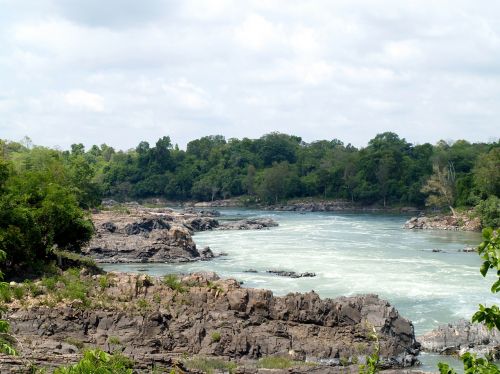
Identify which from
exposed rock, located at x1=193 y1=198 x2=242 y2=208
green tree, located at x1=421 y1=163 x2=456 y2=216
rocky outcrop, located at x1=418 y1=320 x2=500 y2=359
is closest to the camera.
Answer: rocky outcrop, located at x1=418 y1=320 x2=500 y2=359

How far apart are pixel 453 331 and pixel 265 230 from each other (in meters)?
49.1

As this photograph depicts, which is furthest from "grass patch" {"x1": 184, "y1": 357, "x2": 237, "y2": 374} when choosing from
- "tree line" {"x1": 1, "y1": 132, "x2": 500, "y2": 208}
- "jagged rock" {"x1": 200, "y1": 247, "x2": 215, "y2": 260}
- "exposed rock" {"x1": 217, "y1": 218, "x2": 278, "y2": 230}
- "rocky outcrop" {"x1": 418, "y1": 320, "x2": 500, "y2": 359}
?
"tree line" {"x1": 1, "y1": 132, "x2": 500, "y2": 208}

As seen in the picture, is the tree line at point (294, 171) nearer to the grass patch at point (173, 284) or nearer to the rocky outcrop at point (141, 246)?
the rocky outcrop at point (141, 246)

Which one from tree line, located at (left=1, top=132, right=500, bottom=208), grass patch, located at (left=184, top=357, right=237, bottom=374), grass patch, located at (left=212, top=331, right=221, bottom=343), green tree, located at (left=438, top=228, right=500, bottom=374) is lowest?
grass patch, located at (left=184, top=357, right=237, bottom=374)

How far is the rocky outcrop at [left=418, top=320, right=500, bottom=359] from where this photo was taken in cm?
2544

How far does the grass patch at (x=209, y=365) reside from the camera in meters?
21.2

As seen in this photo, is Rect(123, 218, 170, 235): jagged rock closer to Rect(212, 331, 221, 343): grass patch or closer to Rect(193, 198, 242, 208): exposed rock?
Rect(212, 331, 221, 343): grass patch

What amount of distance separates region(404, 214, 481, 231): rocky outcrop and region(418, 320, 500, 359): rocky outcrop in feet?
162

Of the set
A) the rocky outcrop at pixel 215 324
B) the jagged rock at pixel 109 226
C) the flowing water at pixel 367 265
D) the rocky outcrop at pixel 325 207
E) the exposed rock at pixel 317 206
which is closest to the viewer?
the rocky outcrop at pixel 215 324

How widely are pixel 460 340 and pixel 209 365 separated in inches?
421

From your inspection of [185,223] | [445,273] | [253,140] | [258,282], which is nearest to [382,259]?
[445,273]

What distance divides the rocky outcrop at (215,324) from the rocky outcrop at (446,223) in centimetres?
5048

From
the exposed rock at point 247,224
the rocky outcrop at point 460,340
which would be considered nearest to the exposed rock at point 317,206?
the exposed rock at point 247,224

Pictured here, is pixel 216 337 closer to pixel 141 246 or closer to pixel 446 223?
pixel 141 246
